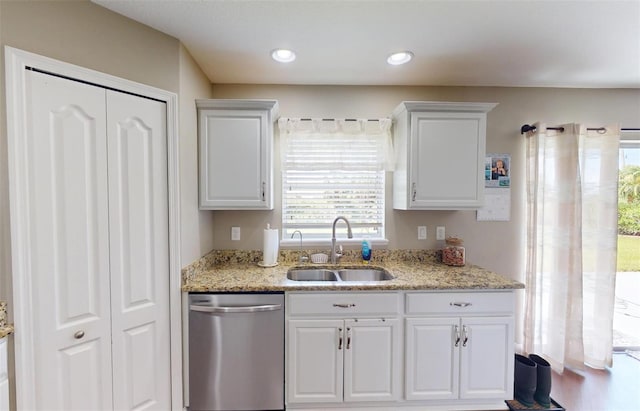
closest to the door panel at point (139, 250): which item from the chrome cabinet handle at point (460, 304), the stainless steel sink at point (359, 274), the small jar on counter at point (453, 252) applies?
the stainless steel sink at point (359, 274)

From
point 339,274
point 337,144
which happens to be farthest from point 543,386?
point 337,144

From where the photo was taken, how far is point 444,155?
209 centimetres

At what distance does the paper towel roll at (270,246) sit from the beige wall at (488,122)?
0.19 meters

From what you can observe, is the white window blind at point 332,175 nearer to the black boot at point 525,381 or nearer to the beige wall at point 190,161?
the beige wall at point 190,161

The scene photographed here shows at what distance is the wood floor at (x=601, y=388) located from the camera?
192 cm

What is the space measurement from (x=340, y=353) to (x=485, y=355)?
3.10ft

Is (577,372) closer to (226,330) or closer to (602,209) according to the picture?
(602,209)

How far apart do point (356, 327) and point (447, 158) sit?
1.39m

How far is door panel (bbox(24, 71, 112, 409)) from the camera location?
1.25 m

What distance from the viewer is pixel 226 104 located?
1.97m

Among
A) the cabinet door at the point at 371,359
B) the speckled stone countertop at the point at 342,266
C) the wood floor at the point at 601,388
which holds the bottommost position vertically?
the wood floor at the point at 601,388

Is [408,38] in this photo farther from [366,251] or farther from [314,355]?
[314,355]

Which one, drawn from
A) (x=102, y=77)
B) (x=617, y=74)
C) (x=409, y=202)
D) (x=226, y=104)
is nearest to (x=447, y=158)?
(x=409, y=202)

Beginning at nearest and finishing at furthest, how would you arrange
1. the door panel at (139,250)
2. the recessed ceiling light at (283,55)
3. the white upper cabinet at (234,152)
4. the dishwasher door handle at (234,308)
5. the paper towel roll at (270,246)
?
1. the door panel at (139,250)
2. the dishwasher door handle at (234,308)
3. the recessed ceiling light at (283,55)
4. the white upper cabinet at (234,152)
5. the paper towel roll at (270,246)
